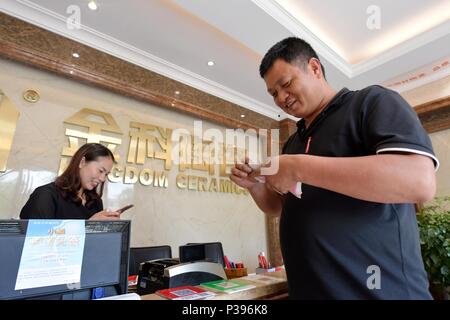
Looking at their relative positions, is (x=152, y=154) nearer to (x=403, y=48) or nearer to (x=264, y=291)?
(x=264, y=291)

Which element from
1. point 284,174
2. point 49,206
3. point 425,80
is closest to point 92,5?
point 49,206

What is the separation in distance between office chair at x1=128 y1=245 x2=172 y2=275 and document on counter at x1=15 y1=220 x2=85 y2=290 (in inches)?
50.8

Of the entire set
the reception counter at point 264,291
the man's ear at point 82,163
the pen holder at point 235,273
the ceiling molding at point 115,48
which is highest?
the ceiling molding at point 115,48

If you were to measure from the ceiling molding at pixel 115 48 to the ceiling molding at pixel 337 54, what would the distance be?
3.82ft

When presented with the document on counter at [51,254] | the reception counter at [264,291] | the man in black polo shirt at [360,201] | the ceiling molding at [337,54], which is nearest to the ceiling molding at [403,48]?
the ceiling molding at [337,54]

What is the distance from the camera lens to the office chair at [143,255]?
72.2 inches

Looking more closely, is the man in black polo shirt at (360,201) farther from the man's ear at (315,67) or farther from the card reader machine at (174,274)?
the card reader machine at (174,274)

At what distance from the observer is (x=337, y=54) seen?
2.71 m

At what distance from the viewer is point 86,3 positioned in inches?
81.1

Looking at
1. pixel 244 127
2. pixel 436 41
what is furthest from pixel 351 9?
pixel 244 127

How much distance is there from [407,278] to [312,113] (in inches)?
21.6

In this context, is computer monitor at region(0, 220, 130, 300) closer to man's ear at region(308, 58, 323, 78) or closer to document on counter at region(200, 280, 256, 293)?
document on counter at region(200, 280, 256, 293)

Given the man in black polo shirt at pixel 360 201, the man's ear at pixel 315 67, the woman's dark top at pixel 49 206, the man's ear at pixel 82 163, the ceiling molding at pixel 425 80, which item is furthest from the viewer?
the ceiling molding at pixel 425 80

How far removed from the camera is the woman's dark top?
1.43m
